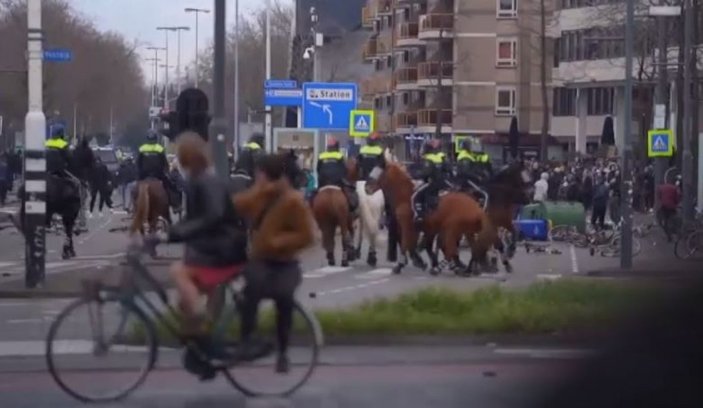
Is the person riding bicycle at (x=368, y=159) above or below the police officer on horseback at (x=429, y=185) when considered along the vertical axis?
above

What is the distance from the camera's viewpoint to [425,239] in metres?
27.2

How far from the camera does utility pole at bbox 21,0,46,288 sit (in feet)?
→ 68.4

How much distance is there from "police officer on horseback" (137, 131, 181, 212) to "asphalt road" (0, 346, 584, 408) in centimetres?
1261

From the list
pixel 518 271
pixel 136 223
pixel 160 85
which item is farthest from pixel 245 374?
pixel 160 85

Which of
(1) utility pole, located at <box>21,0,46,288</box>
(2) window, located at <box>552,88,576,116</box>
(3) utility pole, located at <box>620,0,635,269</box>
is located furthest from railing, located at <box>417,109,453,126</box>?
(1) utility pole, located at <box>21,0,46,288</box>

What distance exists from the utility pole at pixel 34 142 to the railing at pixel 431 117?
228ft

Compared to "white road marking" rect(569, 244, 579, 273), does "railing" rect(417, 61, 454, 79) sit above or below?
above

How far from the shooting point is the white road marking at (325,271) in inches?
1033

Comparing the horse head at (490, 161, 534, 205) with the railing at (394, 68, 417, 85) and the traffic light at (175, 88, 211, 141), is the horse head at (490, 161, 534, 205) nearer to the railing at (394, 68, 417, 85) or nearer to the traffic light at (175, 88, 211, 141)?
the traffic light at (175, 88, 211, 141)

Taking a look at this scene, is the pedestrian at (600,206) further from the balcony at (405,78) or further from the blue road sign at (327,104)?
the balcony at (405,78)

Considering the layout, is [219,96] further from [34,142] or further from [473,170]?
[473,170]

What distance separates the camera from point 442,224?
26.2 metres

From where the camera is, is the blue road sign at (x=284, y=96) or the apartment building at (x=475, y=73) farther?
the apartment building at (x=475, y=73)

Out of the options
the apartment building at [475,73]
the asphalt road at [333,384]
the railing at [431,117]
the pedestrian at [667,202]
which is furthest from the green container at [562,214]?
the railing at [431,117]
